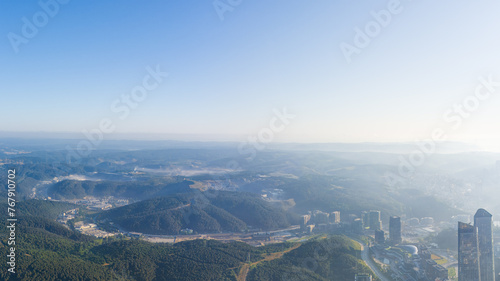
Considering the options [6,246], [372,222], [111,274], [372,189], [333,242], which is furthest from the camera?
[372,189]

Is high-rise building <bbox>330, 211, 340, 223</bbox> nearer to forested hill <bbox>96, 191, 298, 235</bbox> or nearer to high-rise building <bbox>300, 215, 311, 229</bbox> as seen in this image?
high-rise building <bbox>300, 215, 311, 229</bbox>

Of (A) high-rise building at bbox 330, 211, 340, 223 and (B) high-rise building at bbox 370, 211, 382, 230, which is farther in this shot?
(A) high-rise building at bbox 330, 211, 340, 223

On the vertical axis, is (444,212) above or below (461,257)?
below

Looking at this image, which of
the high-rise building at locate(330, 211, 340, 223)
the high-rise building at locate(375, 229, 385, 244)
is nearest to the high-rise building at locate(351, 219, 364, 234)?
the high-rise building at locate(330, 211, 340, 223)

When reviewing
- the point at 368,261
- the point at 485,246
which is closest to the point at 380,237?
the point at 368,261

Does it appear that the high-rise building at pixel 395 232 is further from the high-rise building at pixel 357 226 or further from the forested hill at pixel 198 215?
the forested hill at pixel 198 215

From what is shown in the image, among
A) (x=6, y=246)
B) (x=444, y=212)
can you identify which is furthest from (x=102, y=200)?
(x=444, y=212)

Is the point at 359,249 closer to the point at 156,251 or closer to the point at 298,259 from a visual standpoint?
the point at 298,259
